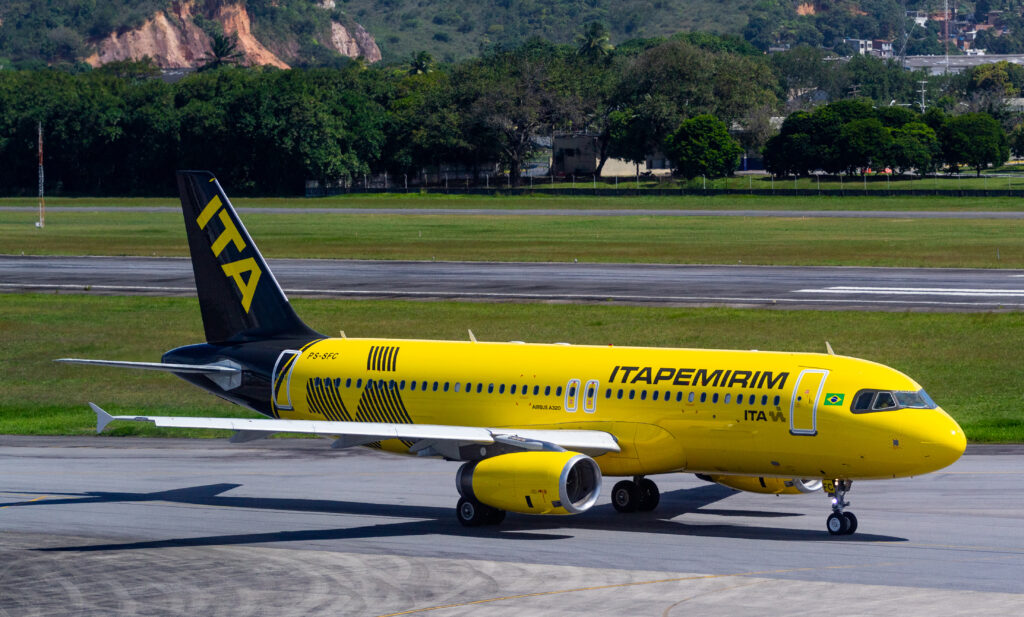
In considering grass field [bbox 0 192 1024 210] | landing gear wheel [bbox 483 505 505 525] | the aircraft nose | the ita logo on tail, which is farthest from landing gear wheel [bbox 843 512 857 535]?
grass field [bbox 0 192 1024 210]

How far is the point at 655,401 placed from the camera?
101 ft

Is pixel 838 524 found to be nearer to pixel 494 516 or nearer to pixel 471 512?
pixel 494 516

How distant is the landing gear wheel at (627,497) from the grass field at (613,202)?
400 feet

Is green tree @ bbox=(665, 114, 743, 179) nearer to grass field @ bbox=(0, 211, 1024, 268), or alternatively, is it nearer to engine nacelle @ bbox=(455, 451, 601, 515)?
grass field @ bbox=(0, 211, 1024, 268)

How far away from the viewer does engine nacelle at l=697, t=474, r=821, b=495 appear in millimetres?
31453

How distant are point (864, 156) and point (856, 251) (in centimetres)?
9337

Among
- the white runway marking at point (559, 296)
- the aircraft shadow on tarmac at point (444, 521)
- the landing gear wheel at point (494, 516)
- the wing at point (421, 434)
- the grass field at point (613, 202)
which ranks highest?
the grass field at point (613, 202)

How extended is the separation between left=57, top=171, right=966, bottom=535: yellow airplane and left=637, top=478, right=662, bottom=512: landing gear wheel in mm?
34

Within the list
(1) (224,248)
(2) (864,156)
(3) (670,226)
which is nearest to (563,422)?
(1) (224,248)

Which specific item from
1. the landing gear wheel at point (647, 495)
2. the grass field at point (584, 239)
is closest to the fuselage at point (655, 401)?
→ the landing gear wheel at point (647, 495)

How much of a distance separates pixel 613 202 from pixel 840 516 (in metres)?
144

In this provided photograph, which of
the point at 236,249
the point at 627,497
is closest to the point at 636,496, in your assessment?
the point at 627,497

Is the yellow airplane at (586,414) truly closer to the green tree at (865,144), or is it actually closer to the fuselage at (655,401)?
the fuselage at (655,401)

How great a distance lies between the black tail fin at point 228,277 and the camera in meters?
37.3
